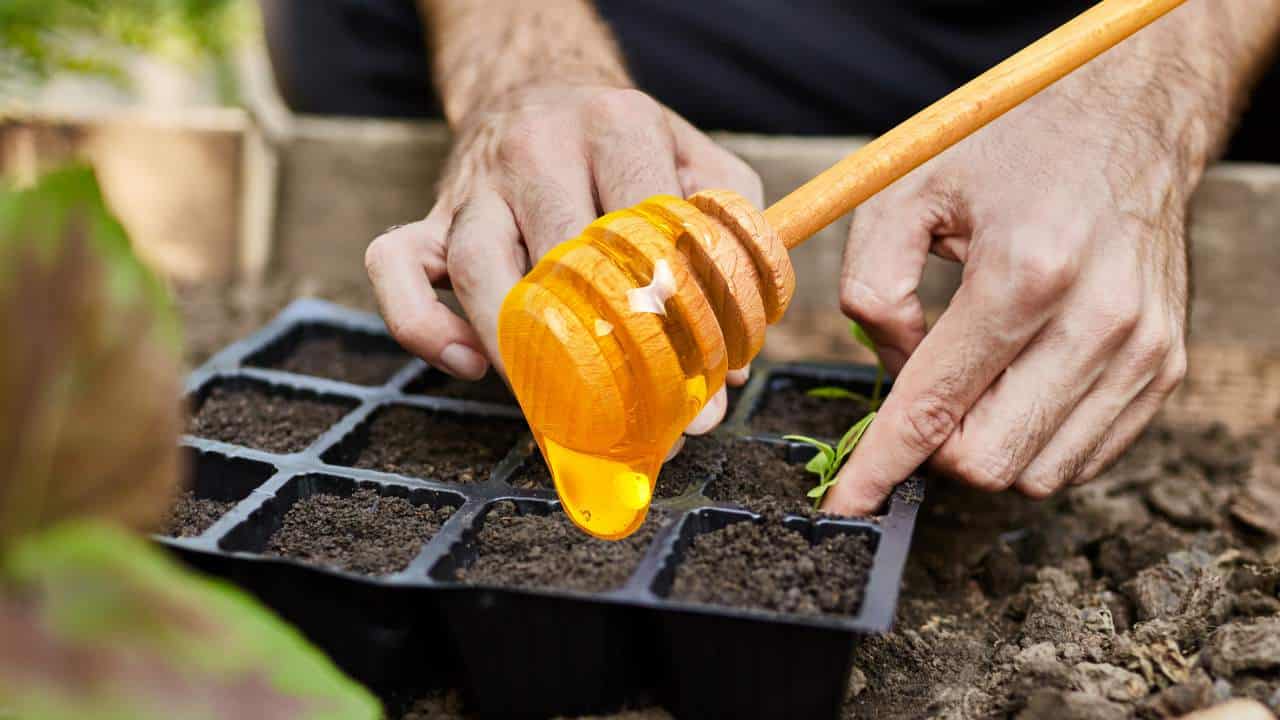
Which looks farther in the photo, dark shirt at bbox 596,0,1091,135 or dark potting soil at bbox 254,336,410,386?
dark shirt at bbox 596,0,1091,135

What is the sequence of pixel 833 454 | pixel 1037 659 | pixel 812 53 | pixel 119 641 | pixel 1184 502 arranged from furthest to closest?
pixel 812 53 < pixel 1184 502 < pixel 833 454 < pixel 1037 659 < pixel 119 641

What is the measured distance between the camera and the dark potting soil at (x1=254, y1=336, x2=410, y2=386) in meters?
1.50

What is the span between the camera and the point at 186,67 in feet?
10.2

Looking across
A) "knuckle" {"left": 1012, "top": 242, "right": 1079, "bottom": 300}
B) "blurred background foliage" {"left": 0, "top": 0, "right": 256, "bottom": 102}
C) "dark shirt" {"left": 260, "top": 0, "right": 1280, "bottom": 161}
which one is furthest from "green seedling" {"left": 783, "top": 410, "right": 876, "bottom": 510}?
"blurred background foliage" {"left": 0, "top": 0, "right": 256, "bottom": 102}

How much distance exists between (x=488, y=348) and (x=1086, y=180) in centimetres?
62

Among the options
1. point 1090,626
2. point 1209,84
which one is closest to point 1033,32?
point 1209,84

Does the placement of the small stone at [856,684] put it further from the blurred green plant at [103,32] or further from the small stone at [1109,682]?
the blurred green plant at [103,32]

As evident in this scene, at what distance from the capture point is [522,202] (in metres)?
1.11

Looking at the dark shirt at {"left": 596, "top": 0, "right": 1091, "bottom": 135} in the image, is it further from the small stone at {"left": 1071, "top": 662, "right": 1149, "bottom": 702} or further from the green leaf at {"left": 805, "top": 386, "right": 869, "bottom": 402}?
the small stone at {"left": 1071, "top": 662, "right": 1149, "bottom": 702}

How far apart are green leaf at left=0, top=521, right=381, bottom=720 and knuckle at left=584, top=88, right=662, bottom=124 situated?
0.78 m

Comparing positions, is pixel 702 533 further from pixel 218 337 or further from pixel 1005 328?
pixel 218 337

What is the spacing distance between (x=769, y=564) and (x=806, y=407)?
0.47m

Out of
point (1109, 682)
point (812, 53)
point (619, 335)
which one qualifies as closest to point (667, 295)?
point (619, 335)

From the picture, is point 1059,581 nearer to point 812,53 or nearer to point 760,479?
point 760,479
